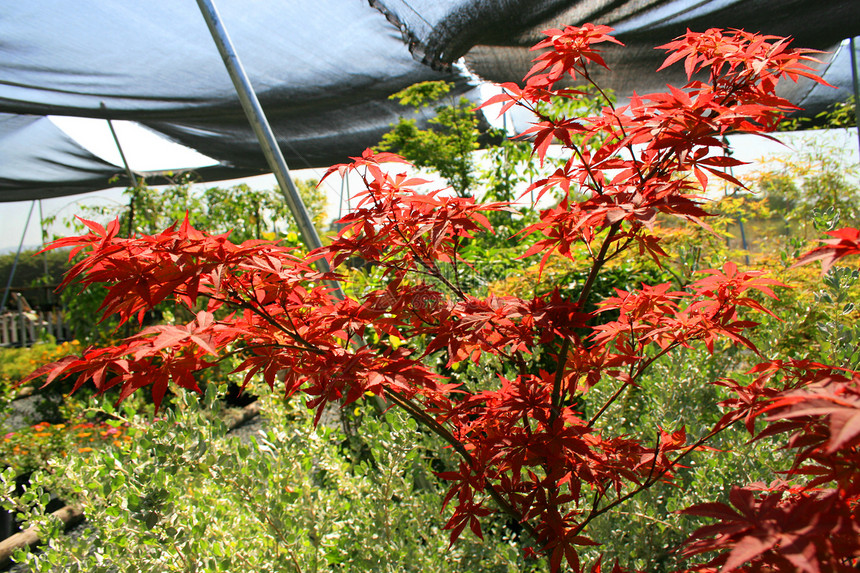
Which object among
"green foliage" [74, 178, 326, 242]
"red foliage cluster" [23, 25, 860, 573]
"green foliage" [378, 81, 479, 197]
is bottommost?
"red foliage cluster" [23, 25, 860, 573]

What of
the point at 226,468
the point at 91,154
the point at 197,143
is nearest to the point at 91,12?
the point at 197,143

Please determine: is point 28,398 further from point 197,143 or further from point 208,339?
point 208,339

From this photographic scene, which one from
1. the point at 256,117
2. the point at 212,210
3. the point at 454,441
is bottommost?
the point at 454,441

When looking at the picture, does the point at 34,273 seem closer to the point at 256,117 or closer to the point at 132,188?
the point at 132,188

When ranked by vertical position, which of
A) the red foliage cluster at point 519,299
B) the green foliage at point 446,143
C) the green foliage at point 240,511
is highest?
the green foliage at point 446,143

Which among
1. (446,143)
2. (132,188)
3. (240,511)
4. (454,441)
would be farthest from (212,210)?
(454,441)

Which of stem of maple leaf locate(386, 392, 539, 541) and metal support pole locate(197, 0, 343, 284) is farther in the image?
metal support pole locate(197, 0, 343, 284)

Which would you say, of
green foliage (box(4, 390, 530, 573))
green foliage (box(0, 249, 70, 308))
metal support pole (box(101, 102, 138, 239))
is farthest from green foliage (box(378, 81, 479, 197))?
green foliage (box(0, 249, 70, 308))

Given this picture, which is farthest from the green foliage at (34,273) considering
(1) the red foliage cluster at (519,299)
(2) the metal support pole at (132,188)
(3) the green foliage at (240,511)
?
(1) the red foliage cluster at (519,299)

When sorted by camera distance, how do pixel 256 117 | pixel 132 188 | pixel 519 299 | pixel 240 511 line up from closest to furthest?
pixel 519 299 → pixel 240 511 → pixel 256 117 → pixel 132 188

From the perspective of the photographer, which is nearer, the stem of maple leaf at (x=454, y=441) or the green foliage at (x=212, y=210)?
the stem of maple leaf at (x=454, y=441)

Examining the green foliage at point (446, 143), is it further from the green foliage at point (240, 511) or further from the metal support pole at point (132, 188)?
the green foliage at point (240, 511)

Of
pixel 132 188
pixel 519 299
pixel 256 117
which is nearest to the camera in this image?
pixel 519 299

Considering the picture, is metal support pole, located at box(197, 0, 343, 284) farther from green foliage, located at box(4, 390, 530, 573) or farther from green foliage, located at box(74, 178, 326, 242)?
green foliage, located at box(74, 178, 326, 242)
